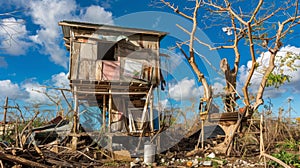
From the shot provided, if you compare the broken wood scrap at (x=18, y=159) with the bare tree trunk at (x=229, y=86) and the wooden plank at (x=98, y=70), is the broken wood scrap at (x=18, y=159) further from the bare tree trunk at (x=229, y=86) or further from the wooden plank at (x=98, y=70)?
the bare tree trunk at (x=229, y=86)

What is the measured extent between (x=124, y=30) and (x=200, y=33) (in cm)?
405

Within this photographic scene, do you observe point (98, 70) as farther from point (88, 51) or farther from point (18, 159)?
A: point (18, 159)

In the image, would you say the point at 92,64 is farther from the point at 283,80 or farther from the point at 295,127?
the point at 295,127

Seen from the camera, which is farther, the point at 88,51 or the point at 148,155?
the point at 88,51

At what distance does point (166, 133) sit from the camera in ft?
42.7

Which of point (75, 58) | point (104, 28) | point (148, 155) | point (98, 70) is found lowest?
point (148, 155)

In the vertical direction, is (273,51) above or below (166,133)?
above

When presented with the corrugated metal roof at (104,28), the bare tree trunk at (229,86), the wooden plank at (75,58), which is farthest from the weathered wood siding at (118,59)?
the bare tree trunk at (229,86)

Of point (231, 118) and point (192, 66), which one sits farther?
point (192, 66)

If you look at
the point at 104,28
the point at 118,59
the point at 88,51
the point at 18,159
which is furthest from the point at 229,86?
the point at 18,159

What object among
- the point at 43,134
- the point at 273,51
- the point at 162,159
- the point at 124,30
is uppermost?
the point at 124,30

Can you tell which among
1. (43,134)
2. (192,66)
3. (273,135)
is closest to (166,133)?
(192,66)

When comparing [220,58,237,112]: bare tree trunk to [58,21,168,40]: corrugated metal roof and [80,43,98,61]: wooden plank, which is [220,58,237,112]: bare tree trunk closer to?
[58,21,168,40]: corrugated metal roof

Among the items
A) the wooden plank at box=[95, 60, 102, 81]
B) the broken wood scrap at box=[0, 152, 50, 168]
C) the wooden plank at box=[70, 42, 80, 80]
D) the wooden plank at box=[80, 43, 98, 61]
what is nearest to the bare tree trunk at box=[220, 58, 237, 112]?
the wooden plank at box=[95, 60, 102, 81]
